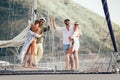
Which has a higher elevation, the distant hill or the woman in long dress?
the distant hill

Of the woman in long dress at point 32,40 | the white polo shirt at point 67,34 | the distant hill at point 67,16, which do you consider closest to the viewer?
the white polo shirt at point 67,34

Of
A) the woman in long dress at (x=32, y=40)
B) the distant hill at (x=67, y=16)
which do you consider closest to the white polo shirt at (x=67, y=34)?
the woman in long dress at (x=32, y=40)

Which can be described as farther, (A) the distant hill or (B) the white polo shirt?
(A) the distant hill

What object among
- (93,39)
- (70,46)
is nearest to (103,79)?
(70,46)

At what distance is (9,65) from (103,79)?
5.48 metres

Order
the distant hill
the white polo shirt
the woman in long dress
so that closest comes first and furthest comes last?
1. the white polo shirt
2. the woman in long dress
3. the distant hill

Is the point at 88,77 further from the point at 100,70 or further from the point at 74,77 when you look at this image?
the point at 100,70

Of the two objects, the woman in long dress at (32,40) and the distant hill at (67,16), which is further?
the distant hill at (67,16)

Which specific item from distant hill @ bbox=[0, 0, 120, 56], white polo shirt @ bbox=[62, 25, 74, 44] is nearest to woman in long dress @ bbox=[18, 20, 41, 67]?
white polo shirt @ bbox=[62, 25, 74, 44]

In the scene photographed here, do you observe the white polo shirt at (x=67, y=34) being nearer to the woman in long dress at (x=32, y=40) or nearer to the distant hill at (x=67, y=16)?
the woman in long dress at (x=32, y=40)

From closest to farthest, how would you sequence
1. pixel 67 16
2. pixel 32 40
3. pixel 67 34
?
pixel 67 34, pixel 32 40, pixel 67 16

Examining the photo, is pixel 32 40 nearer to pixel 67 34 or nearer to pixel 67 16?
pixel 67 34

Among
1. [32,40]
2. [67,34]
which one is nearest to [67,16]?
[32,40]

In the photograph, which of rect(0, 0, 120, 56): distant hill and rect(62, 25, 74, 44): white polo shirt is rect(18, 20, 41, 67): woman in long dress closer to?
rect(62, 25, 74, 44): white polo shirt
